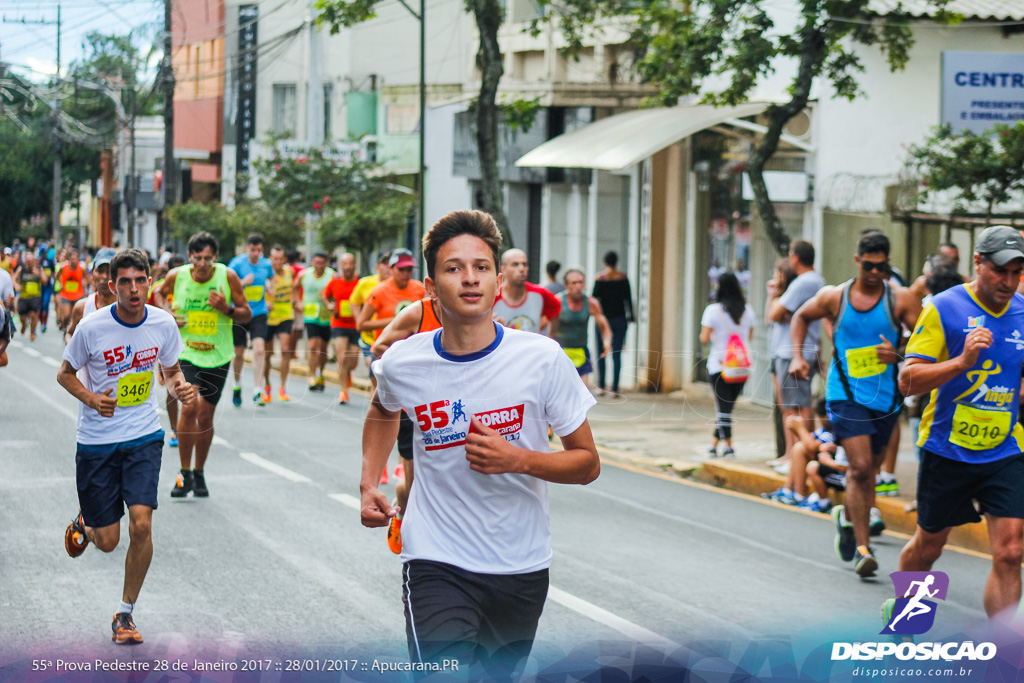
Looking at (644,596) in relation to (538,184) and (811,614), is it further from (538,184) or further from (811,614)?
(538,184)

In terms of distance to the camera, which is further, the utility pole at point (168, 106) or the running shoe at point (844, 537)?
the utility pole at point (168, 106)

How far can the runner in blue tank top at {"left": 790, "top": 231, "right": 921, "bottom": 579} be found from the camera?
25.1 feet

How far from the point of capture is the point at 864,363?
25.1 ft

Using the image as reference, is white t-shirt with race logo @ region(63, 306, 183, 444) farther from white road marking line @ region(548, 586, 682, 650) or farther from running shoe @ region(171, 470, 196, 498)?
running shoe @ region(171, 470, 196, 498)

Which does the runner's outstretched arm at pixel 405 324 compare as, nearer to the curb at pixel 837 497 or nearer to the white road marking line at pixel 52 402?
the curb at pixel 837 497

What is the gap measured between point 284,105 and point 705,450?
3300 centimetres

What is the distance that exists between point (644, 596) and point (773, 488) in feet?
13.5

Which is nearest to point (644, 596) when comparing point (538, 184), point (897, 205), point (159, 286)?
point (159, 286)

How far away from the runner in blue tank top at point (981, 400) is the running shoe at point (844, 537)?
1864mm

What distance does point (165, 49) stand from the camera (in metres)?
26.1

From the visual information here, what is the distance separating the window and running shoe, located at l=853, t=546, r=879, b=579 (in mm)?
37611

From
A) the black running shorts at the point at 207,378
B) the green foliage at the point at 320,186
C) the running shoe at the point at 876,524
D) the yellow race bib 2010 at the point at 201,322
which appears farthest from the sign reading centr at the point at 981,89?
the green foliage at the point at 320,186

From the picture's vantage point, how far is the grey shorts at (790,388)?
35.4 ft

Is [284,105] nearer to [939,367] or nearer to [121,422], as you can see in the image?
[121,422]
